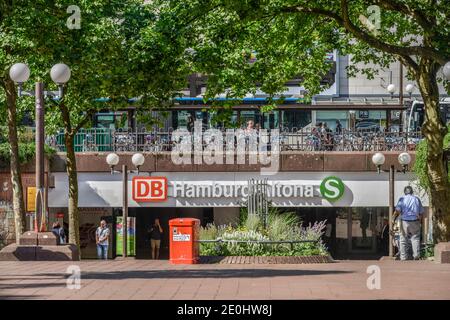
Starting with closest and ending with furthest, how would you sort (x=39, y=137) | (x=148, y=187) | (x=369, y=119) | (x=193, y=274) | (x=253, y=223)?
(x=193, y=274) → (x=39, y=137) → (x=253, y=223) → (x=148, y=187) → (x=369, y=119)

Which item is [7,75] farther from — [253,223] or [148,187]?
[148,187]

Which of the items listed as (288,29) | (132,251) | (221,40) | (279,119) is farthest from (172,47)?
(279,119)

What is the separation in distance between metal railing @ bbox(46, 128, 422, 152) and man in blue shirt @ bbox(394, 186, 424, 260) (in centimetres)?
1352

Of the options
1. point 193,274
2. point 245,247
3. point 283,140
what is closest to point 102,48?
point 245,247

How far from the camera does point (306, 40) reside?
27.2 metres

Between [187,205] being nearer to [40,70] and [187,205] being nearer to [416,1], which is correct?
[40,70]

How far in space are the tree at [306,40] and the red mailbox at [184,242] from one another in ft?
12.1

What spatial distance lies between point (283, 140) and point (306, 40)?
12.9 metres

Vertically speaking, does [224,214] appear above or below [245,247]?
below

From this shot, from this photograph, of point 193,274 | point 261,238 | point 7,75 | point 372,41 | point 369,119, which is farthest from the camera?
point 369,119

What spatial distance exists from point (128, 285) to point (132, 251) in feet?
74.2

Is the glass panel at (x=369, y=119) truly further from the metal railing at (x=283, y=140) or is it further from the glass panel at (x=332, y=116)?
the metal railing at (x=283, y=140)

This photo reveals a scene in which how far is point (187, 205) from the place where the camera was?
40000 mm

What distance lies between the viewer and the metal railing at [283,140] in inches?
1563
